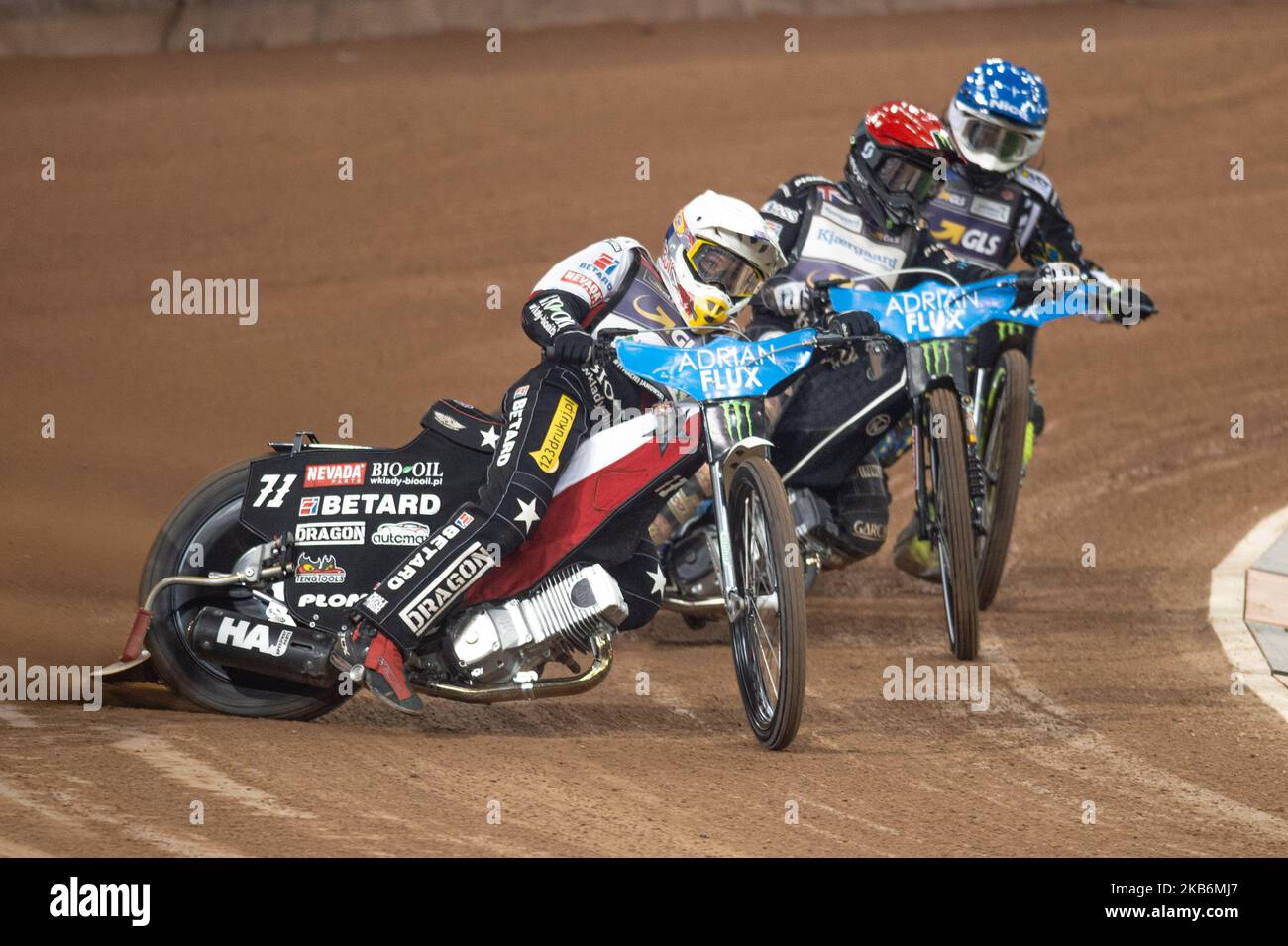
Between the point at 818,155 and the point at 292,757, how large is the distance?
12.0m

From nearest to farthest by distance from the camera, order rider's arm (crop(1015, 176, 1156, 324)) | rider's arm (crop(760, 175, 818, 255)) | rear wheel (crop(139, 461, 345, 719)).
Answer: rear wheel (crop(139, 461, 345, 719)) → rider's arm (crop(760, 175, 818, 255)) → rider's arm (crop(1015, 176, 1156, 324))

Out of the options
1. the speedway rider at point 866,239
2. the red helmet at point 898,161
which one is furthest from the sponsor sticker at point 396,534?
the red helmet at point 898,161

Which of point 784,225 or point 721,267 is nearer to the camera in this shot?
point 721,267

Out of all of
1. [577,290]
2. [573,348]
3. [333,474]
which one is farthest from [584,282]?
Result: [333,474]

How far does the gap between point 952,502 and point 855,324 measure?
128 centimetres

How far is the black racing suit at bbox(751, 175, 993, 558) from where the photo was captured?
Result: 9.02 m

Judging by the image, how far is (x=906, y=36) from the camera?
20281 millimetres

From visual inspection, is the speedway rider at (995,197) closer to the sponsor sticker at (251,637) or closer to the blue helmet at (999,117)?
the blue helmet at (999,117)

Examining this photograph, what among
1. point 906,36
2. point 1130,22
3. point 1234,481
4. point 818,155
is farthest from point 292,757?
point 1130,22

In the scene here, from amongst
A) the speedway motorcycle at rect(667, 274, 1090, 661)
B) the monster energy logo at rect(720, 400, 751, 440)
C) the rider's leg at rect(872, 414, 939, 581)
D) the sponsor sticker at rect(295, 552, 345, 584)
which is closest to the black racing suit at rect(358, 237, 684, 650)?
the sponsor sticker at rect(295, 552, 345, 584)

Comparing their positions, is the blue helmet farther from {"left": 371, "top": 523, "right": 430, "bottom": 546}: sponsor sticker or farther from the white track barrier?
{"left": 371, "top": 523, "right": 430, "bottom": 546}: sponsor sticker

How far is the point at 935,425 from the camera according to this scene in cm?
816

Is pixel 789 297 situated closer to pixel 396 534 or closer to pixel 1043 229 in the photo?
pixel 1043 229

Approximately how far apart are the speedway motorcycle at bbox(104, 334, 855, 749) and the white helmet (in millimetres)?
296
